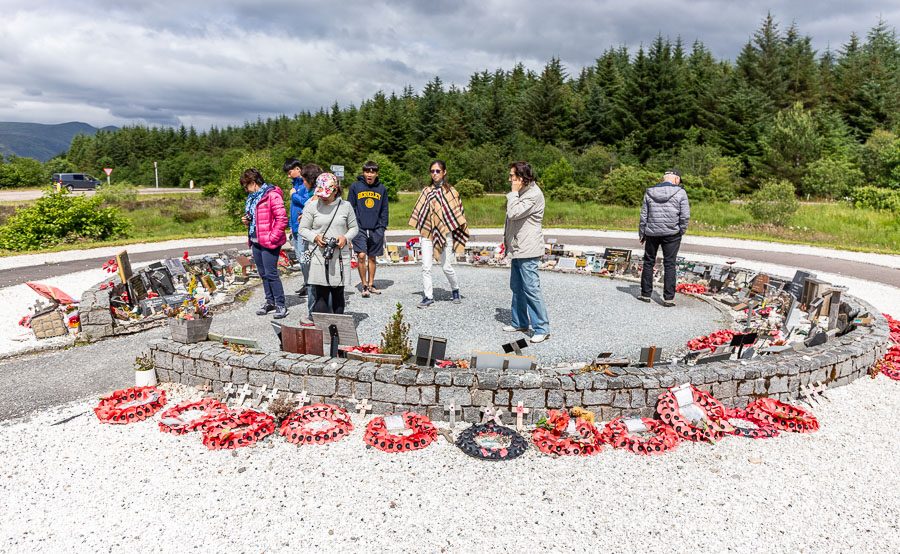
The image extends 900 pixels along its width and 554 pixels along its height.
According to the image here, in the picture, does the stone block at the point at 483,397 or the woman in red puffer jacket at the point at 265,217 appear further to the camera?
the woman in red puffer jacket at the point at 265,217

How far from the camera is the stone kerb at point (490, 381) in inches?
184

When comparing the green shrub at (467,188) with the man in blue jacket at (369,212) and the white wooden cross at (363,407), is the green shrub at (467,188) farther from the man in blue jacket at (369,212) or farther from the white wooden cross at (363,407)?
the white wooden cross at (363,407)

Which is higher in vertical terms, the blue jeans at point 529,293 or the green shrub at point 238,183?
the green shrub at point 238,183

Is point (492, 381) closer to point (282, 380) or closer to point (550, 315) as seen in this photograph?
point (282, 380)

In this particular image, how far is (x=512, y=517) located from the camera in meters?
3.51

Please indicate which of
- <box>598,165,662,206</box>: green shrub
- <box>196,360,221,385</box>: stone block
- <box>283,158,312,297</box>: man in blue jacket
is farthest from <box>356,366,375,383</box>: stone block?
<box>598,165,662,206</box>: green shrub

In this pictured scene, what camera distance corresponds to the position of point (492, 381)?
4672 mm

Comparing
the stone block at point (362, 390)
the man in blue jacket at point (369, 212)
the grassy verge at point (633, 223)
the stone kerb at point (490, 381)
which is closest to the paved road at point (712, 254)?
the grassy verge at point (633, 223)

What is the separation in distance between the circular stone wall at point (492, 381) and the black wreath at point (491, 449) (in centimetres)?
17

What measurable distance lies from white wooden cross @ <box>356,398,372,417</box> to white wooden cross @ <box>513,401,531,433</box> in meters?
1.29

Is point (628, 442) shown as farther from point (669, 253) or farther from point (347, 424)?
point (669, 253)

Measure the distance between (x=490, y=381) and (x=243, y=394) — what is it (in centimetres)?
230

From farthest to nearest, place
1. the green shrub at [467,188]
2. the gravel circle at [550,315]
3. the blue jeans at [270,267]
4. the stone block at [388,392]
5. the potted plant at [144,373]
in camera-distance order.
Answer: the green shrub at [467,188], the blue jeans at [270,267], the gravel circle at [550,315], the potted plant at [144,373], the stone block at [388,392]

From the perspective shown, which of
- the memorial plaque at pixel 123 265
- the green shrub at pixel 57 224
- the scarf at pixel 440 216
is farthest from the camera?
the green shrub at pixel 57 224
